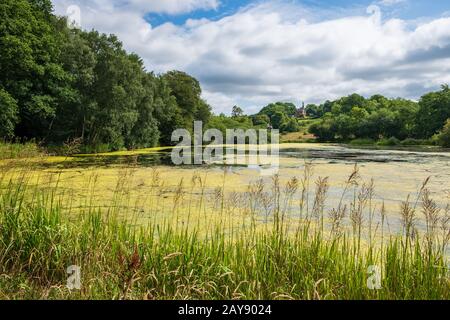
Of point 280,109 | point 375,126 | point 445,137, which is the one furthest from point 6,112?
point 280,109

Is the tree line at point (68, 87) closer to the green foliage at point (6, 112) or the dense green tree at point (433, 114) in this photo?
the green foliage at point (6, 112)

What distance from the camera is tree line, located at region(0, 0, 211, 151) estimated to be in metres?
19.8

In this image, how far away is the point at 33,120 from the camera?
23281 millimetres

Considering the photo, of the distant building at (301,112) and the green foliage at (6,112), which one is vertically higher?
the distant building at (301,112)

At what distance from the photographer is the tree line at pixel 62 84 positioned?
781 inches

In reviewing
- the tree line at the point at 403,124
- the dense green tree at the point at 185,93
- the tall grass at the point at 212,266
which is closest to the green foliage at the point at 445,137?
the tree line at the point at 403,124

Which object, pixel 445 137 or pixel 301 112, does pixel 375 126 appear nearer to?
pixel 445 137

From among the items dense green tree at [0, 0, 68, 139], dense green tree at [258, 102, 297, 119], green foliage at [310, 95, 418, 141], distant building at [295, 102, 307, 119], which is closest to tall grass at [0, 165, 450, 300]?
dense green tree at [0, 0, 68, 139]

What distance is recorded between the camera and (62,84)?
24.1 metres

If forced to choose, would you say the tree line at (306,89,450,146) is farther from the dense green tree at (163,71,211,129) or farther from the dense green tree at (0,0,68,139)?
the dense green tree at (0,0,68,139)

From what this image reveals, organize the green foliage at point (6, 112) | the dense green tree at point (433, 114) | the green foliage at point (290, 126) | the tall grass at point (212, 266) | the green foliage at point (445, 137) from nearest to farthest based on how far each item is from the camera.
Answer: the tall grass at point (212, 266) < the green foliage at point (6, 112) < the green foliage at point (445, 137) < the dense green tree at point (433, 114) < the green foliage at point (290, 126)
